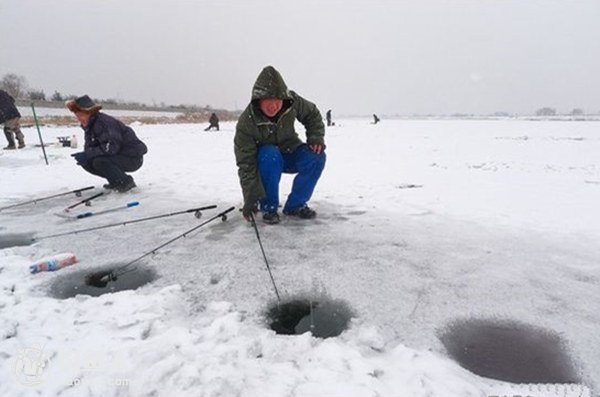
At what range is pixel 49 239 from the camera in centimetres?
351

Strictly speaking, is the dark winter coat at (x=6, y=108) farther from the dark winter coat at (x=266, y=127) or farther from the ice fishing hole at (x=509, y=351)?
the ice fishing hole at (x=509, y=351)

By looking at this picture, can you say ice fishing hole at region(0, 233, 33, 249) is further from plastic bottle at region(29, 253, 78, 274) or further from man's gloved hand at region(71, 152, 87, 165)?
man's gloved hand at region(71, 152, 87, 165)

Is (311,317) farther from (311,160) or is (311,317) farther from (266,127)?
(266,127)

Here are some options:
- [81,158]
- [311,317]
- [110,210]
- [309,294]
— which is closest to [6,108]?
[81,158]

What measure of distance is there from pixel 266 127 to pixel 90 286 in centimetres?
218

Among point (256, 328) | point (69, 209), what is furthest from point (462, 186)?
point (69, 209)

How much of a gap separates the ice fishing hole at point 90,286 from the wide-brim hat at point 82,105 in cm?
317

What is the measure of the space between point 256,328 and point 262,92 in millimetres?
2340

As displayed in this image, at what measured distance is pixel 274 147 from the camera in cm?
375

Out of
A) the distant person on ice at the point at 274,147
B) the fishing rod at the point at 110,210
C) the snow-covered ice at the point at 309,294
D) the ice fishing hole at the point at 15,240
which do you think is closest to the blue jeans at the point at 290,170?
the distant person on ice at the point at 274,147

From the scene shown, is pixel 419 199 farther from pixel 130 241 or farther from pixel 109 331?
pixel 109 331

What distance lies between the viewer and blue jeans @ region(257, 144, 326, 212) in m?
3.74

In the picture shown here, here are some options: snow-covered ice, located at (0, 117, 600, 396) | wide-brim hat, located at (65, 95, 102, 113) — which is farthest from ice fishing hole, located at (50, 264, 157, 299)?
wide-brim hat, located at (65, 95, 102, 113)

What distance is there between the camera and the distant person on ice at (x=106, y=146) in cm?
510
